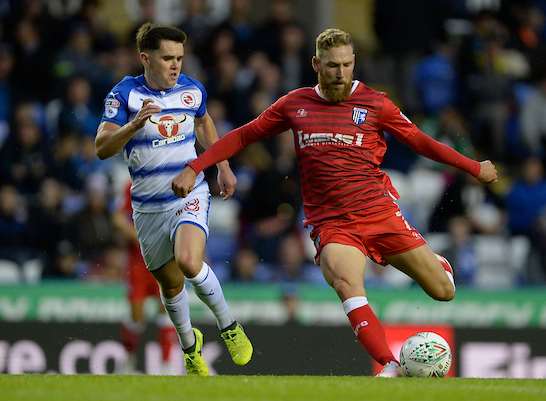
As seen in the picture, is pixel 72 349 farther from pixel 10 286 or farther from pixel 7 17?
pixel 7 17

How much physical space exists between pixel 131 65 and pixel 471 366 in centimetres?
568

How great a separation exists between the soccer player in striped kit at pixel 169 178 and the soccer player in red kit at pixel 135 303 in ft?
12.2

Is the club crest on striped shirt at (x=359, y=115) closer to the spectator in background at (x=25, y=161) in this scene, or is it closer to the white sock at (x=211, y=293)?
the white sock at (x=211, y=293)

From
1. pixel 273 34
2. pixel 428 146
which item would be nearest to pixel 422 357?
pixel 428 146

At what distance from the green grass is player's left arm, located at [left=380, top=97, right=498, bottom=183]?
4.76ft

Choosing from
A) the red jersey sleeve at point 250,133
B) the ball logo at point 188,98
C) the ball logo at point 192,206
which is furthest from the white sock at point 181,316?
the ball logo at point 188,98

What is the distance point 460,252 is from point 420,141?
18.6 ft

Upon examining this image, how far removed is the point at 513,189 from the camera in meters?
16.6

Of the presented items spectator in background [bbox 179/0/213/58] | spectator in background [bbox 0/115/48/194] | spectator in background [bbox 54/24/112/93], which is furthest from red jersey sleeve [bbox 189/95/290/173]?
spectator in background [bbox 179/0/213/58]

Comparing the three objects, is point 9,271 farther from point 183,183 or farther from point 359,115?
point 359,115

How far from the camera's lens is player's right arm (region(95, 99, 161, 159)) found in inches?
377

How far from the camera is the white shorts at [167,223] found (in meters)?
10.3

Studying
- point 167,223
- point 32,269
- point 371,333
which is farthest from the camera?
point 32,269

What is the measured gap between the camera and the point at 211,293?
33.9 feet
